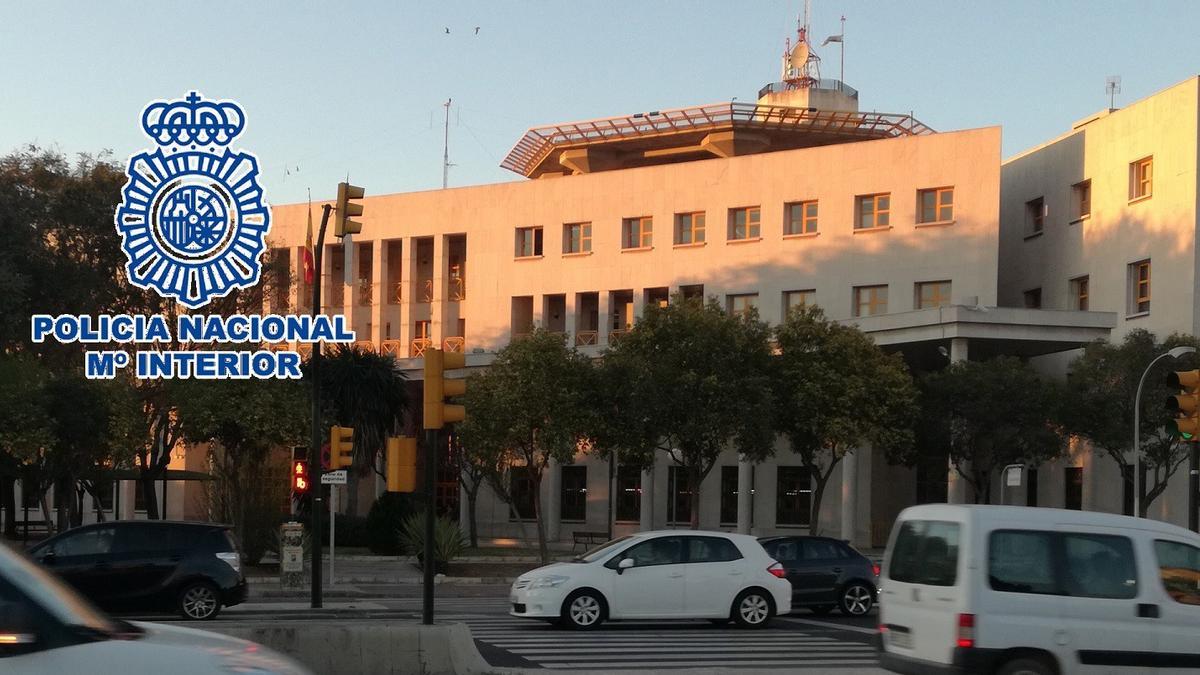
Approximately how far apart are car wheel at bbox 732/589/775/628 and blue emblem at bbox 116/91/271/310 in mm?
18679

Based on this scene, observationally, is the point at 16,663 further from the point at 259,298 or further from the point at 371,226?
the point at 371,226

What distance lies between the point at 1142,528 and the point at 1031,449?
35549 mm

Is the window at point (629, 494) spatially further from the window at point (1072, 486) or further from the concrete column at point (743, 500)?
the window at point (1072, 486)

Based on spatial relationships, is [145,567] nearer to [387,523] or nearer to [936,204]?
[387,523]

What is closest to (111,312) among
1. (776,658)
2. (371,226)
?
(371,226)

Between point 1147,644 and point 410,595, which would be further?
point 410,595

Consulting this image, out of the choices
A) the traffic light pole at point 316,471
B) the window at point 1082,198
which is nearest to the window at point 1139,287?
the window at point 1082,198

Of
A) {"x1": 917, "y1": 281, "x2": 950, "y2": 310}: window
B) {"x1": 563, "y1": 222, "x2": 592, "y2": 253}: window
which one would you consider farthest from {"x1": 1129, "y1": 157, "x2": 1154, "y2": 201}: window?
{"x1": 563, "y1": 222, "x2": 592, "y2": 253}: window

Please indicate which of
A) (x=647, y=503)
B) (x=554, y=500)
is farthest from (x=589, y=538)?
(x=554, y=500)

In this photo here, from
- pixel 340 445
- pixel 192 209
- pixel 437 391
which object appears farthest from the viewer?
pixel 192 209

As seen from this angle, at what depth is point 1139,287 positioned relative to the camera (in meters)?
51.4

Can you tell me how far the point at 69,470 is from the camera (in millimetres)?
44156

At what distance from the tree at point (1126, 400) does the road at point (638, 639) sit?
22.0 meters

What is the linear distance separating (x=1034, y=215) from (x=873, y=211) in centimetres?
676
